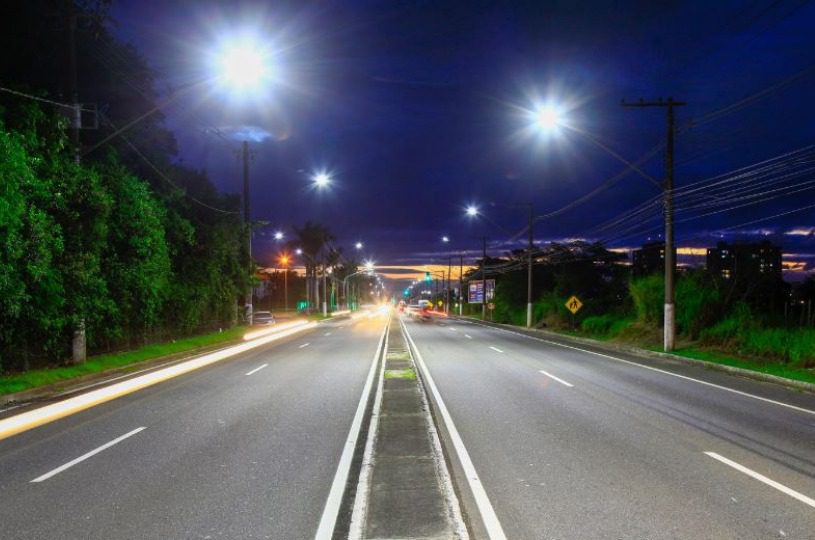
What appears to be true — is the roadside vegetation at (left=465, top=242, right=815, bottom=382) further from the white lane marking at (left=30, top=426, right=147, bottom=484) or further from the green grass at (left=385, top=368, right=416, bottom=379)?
the white lane marking at (left=30, top=426, right=147, bottom=484)

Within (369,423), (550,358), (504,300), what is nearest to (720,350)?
(550,358)

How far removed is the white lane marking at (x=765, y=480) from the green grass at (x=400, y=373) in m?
8.80

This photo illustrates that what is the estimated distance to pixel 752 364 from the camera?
1925cm

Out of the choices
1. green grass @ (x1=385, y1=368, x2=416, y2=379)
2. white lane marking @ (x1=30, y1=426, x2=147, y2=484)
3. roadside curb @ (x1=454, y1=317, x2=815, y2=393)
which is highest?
white lane marking @ (x1=30, y1=426, x2=147, y2=484)

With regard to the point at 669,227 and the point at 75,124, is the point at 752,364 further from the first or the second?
the point at 75,124

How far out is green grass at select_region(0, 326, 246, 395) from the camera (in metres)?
14.2

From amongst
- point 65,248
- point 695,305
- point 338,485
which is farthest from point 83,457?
point 695,305

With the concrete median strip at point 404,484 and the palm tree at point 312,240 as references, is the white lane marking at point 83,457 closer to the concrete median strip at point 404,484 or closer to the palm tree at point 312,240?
the concrete median strip at point 404,484

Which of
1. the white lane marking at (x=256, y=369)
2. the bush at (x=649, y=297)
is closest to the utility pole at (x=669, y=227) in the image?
the bush at (x=649, y=297)

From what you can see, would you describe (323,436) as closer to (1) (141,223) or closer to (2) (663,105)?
(1) (141,223)

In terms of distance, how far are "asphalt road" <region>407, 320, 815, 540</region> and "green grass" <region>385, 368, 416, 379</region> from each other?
0.86 metres

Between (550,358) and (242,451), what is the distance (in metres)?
15.7

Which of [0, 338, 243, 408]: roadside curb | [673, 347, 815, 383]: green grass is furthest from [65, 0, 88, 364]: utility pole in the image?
[673, 347, 815, 383]: green grass

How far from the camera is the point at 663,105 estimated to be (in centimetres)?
2462
